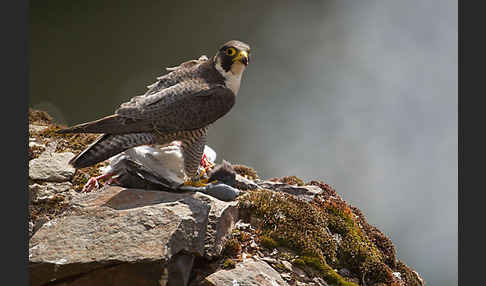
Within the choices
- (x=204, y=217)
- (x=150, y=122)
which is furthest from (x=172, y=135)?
(x=204, y=217)

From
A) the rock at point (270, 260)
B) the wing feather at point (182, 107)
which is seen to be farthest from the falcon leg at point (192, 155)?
the rock at point (270, 260)

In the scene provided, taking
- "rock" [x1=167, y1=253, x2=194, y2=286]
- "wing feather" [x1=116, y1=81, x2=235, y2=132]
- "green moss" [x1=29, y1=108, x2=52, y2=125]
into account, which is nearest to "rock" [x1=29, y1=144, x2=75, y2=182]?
"wing feather" [x1=116, y1=81, x2=235, y2=132]

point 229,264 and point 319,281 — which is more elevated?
point 319,281

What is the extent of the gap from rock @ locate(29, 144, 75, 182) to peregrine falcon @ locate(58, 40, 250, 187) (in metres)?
1.20

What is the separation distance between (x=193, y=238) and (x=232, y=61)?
6.95 feet

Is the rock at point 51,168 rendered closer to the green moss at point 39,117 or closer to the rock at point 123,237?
the rock at point 123,237

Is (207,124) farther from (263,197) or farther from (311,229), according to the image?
(311,229)

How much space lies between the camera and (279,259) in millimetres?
4500

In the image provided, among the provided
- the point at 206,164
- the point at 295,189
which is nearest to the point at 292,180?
the point at 295,189

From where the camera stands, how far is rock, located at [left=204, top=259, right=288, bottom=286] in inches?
151

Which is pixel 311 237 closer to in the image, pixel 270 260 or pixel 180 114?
pixel 270 260

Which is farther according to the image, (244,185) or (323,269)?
(244,185)

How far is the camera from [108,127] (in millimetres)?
4613

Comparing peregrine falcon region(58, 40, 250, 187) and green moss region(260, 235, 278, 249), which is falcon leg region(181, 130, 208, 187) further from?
green moss region(260, 235, 278, 249)
